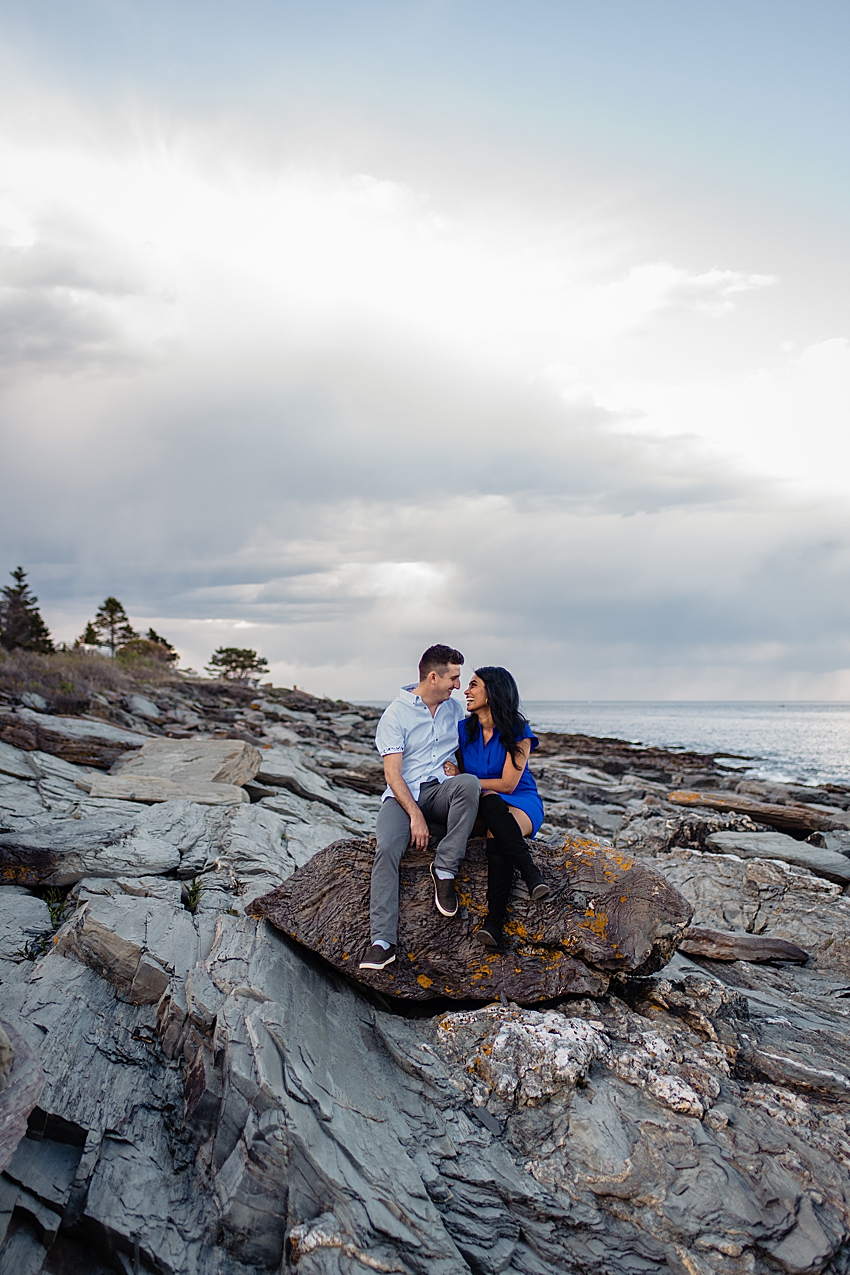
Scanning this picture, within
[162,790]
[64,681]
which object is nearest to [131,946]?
[162,790]

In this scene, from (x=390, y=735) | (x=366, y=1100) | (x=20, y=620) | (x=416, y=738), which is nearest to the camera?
(x=366, y=1100)

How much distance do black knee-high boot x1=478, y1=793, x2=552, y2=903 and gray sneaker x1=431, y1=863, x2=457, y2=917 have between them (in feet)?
1.78

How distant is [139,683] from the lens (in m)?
29.6

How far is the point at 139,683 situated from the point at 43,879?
24252mm

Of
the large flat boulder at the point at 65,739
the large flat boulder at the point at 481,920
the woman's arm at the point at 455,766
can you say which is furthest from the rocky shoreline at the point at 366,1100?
the large flat boulder at the point at 65,739

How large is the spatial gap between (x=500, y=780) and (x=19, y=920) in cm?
439

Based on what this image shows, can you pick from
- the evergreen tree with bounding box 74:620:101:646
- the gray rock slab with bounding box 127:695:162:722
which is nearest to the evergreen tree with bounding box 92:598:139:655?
the evergreen tree with bounding box 74:620:101:646

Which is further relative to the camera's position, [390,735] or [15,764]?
[15,764]

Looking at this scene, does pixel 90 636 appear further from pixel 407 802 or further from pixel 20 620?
pixel 407 802

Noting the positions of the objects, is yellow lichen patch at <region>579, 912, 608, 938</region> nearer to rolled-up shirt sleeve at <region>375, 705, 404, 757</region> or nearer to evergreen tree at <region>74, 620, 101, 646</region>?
rolled-up shirt sleeve at <region>375, 705, 404, 757</region>

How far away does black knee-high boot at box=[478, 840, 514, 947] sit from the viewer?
5.84 meters

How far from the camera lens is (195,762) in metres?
11.6

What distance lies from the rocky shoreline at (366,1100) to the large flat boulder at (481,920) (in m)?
0.13

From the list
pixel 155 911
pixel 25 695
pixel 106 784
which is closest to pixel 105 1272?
pixel 155 911
